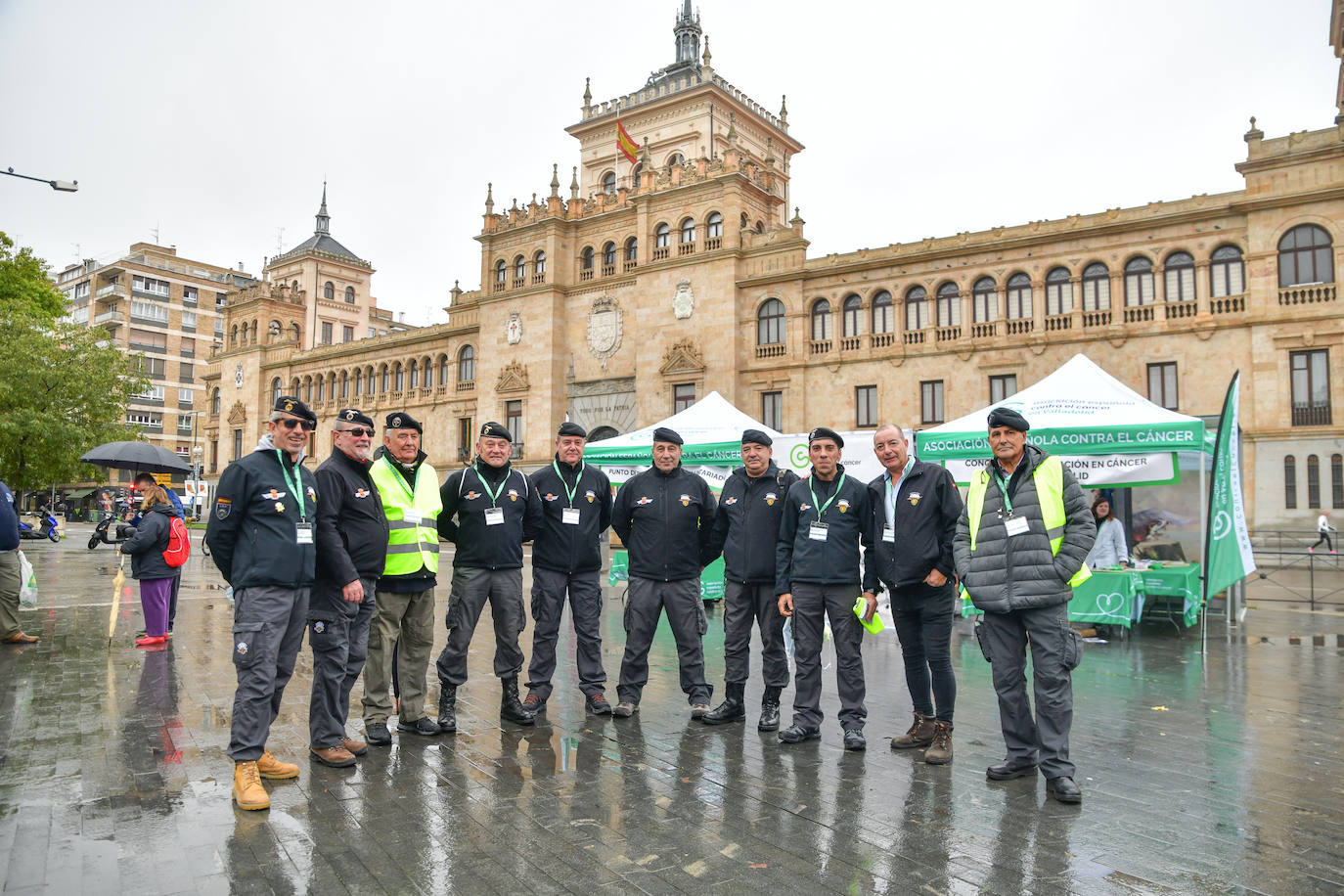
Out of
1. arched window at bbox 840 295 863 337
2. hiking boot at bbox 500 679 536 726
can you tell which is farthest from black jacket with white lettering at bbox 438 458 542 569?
arched window at bbox 840 295 863 337

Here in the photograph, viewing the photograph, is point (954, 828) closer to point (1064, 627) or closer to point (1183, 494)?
point (1064, 627)

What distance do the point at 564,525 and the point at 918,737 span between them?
10.0 ft

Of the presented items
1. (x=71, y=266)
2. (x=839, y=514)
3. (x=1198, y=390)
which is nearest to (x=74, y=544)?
(x=839, y=514)

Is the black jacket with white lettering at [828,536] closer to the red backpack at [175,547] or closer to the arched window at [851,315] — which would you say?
the red backpack at [175,547]

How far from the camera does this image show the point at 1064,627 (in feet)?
16.7

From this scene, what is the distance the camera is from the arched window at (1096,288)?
26203mm

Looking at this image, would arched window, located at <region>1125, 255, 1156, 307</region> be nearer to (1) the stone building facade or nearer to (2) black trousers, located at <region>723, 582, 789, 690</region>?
(1) the stone building facade

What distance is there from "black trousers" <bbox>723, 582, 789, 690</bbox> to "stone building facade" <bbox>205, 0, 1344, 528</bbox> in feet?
75.1

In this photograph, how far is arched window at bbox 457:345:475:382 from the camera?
42312mm

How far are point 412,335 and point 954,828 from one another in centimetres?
4399

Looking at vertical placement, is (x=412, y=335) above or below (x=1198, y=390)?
above

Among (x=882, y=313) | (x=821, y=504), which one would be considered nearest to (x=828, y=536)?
(x=821, y=504)

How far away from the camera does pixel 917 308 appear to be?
2931 centimetres

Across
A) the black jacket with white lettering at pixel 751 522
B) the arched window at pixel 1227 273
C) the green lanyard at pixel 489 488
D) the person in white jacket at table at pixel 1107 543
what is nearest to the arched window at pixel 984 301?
the arched window at pixel 1227 273
